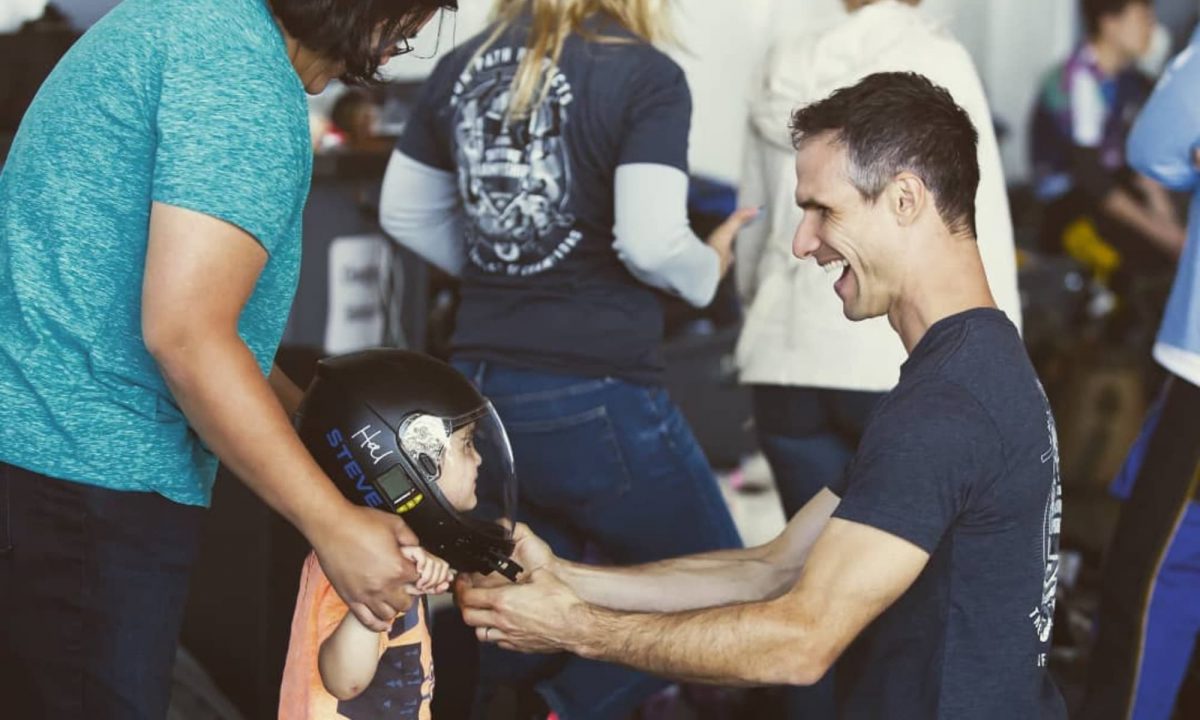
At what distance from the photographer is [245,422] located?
150 centimetres

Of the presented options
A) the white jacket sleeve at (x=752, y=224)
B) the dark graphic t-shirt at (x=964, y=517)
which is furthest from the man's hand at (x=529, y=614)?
the white jacket sleeve at (x=752, y=224)

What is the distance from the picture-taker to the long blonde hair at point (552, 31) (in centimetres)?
245

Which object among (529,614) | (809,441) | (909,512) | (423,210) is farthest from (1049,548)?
(423,210)

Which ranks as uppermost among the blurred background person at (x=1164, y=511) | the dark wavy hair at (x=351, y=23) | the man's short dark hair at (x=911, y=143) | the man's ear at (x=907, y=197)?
the dark wavy hair at (x=351, y=23)

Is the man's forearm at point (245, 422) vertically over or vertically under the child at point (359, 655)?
over

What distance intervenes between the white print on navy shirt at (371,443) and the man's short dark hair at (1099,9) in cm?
599

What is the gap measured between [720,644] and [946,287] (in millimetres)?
501

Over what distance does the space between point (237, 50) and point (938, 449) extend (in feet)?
2.78

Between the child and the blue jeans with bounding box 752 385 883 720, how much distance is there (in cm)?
99

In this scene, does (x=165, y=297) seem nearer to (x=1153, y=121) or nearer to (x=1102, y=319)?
(x=1153, y=121)

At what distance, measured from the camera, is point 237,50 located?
61.4 inches

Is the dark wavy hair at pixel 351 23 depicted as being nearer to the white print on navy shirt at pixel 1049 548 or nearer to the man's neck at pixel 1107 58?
the white print on navy shirt at pixel 1049 548

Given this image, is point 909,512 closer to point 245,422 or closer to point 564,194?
point 245,422

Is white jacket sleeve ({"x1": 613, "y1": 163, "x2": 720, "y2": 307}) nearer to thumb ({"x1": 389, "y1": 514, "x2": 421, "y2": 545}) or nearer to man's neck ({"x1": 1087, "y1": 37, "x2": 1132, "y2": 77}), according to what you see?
thumb ({"x1": 389, "y1": 514, "x2": 421, "y2": 545})
